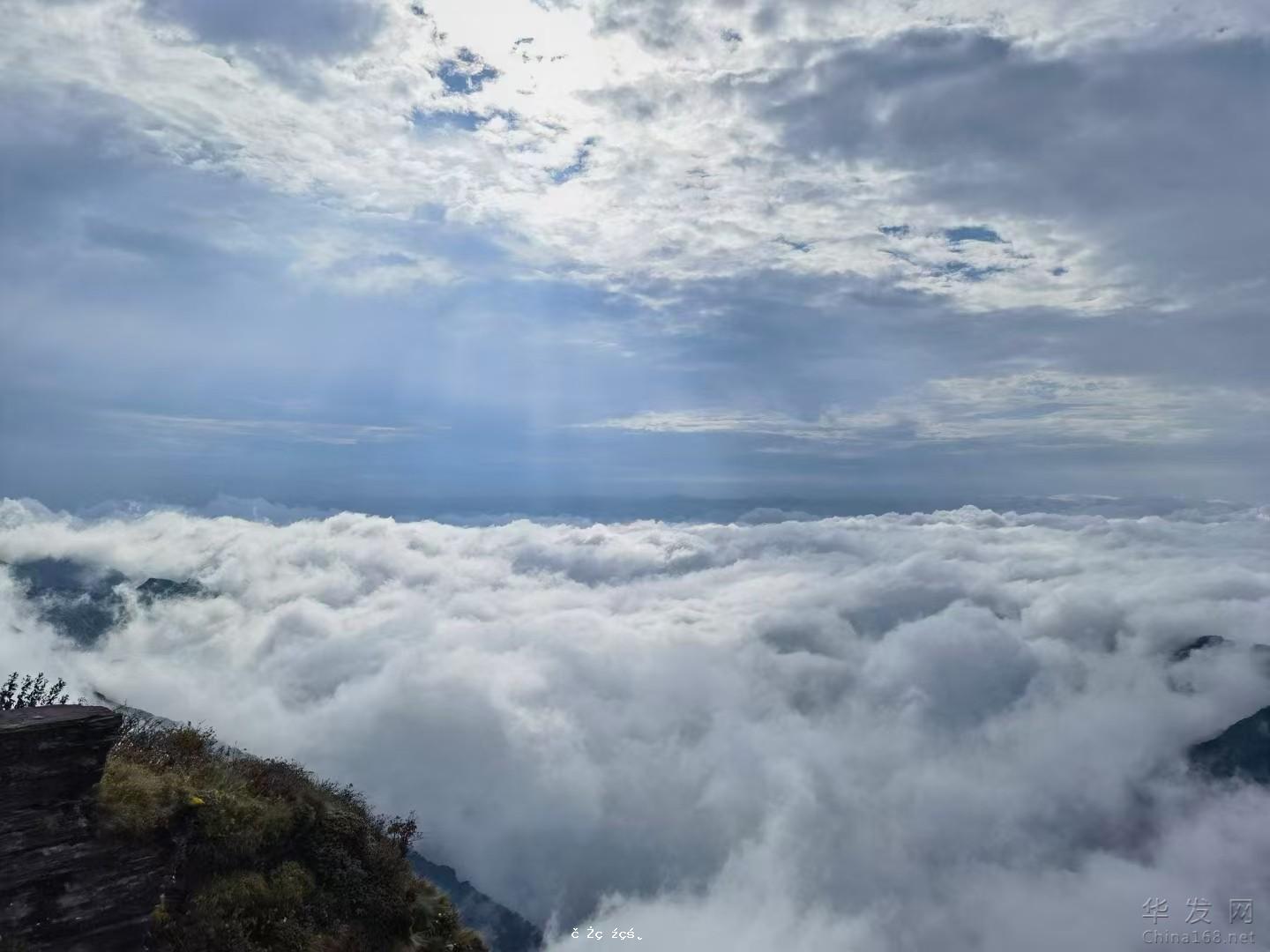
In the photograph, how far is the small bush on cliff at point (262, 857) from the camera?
1270 centimetres

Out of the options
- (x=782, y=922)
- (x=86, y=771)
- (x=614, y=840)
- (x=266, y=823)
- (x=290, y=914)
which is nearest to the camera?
(x=86, y=771)

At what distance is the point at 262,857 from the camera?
14.6m

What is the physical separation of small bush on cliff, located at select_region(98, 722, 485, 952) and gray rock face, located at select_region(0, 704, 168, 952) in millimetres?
420

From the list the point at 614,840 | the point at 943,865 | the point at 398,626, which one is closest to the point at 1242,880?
the point at 943,865

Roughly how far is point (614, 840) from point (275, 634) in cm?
11566

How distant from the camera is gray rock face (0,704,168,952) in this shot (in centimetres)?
1102

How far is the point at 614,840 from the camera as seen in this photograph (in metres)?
196

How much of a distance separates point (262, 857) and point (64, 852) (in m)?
3.90

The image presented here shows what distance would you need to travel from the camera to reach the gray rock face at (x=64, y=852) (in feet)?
36.1

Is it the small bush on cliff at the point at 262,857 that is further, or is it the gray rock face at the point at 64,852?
the small bush on cliff at the point at 262,857

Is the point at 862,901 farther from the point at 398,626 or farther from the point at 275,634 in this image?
the point at 275,634

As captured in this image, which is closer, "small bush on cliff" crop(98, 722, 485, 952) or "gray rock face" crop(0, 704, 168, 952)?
"gray rock face" crop(0, 704, 168, 952)

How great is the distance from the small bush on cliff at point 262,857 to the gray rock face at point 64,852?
1.38 feet

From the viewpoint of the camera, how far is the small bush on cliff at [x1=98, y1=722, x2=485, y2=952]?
1270 cm
